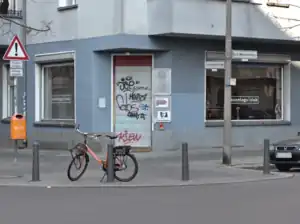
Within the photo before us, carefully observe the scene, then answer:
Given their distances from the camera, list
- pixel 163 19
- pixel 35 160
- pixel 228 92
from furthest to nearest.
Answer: pixel 163 19 → pixel 228 92 → pixel 35 160

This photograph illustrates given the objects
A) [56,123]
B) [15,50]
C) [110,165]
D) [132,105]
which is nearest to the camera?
[110,165]

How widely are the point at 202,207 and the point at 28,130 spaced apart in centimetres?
1333

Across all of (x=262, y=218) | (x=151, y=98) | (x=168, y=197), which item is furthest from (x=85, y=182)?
(x=151, y=98)

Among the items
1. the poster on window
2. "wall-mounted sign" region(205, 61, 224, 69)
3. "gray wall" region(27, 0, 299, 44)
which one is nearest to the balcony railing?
"gray wall" region(27, 0, 299, 44)

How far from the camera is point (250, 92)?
70.8ft

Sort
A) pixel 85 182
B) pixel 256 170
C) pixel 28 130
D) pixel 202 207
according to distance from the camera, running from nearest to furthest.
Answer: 1. pixel 202 207
2. pixel 85 182
3. pixel 256 170
4. pixel 28 130

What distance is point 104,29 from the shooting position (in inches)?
751

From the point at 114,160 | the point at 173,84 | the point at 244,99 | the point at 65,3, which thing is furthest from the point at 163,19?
the point at 114,160

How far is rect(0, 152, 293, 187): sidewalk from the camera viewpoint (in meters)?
12.8

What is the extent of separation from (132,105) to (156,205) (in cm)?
1016

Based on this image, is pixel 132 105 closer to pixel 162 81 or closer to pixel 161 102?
pixel 161 102

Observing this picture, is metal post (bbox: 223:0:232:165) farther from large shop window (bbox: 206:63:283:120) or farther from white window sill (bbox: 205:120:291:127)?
large shop window (bbox: 206:63:283:120)

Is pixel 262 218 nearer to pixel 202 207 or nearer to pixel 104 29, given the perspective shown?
pixel 202 207

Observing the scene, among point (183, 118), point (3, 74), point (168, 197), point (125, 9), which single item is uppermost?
point (125, 9)
